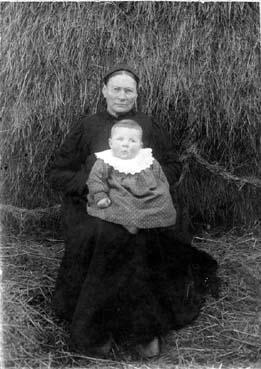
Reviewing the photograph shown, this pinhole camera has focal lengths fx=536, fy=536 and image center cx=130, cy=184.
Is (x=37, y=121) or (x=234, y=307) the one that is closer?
(x=234, y=307)

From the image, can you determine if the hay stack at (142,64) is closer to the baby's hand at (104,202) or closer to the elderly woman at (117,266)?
the elderly woman at (117,266)

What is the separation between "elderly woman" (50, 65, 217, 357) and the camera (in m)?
2.32

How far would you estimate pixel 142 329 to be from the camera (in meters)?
2.33

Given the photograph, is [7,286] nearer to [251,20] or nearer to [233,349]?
[233,349]

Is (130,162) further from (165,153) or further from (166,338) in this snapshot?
(166,338)

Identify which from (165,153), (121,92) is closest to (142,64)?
(121,92)

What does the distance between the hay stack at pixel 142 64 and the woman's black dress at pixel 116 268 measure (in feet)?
1.26

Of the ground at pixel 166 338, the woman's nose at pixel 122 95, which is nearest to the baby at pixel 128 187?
the woman's nose at pixel 122 95

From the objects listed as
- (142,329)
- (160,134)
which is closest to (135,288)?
(142,329)

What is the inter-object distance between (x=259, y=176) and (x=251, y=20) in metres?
0.94

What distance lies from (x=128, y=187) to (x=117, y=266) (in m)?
0.35

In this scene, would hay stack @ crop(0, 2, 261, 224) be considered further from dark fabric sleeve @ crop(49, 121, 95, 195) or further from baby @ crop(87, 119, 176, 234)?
baby @ crop(87, 119, 176, 234)

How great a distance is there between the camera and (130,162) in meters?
2.37

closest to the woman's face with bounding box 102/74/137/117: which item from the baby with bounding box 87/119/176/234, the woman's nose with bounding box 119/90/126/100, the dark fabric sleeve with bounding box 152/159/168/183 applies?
the woman's nose with bounding box 119/90/126/100
